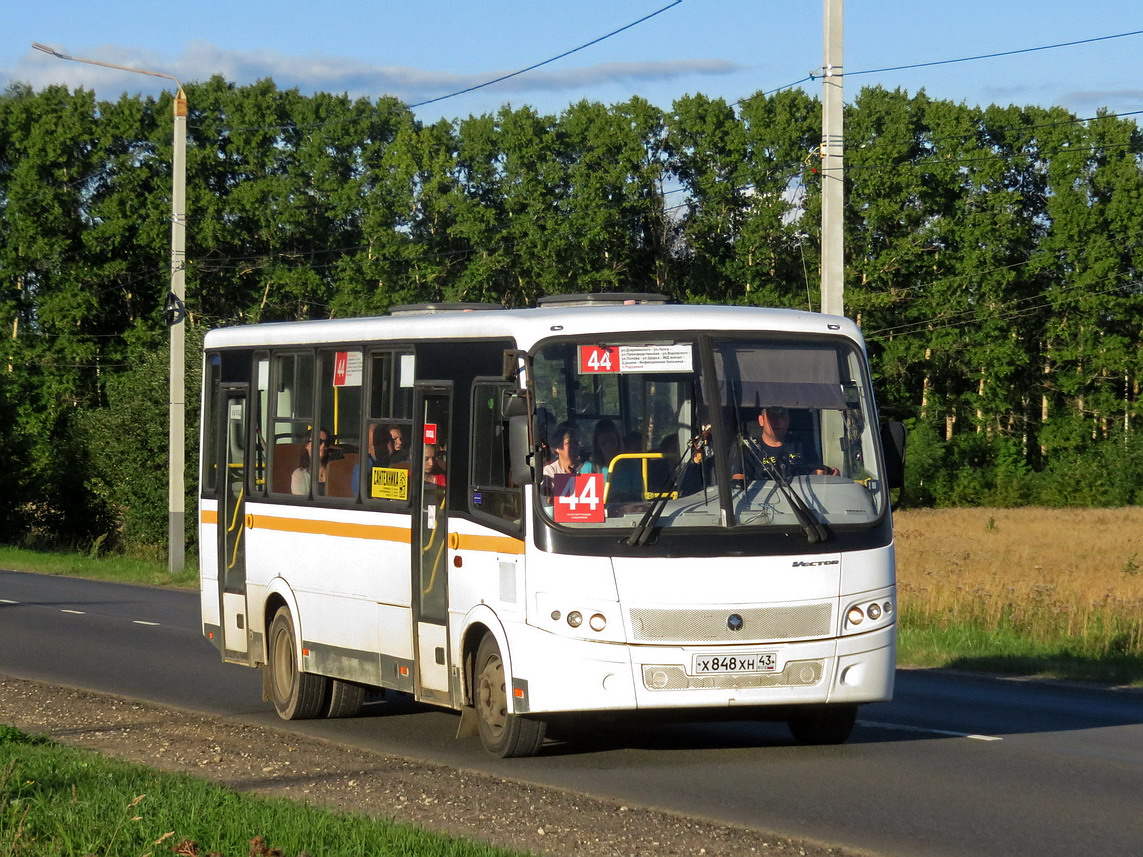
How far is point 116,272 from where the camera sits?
66.8 m

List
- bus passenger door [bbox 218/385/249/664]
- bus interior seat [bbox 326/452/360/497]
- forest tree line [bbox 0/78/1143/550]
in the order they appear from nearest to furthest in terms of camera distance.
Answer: bus interior seat [bbox 326/452/360/497] < bus passenger door [bbox 218/385/249/664] < forest tree line [bbox 0/78/1143/550]

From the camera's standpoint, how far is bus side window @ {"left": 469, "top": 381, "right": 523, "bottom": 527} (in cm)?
1119

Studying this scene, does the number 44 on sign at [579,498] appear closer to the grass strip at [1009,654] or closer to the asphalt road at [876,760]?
the asphalt road at [876,760]

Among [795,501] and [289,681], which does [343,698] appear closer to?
[289,681]

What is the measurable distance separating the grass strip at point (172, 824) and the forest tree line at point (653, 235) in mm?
57188

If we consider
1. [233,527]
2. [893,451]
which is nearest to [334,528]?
[233,527]

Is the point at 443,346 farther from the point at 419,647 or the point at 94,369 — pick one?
the point at 94,369

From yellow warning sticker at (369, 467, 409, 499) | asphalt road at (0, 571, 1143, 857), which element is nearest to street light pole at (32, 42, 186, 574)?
asphalt road at (0, 571, 1143, 857)

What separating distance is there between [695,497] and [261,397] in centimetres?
517

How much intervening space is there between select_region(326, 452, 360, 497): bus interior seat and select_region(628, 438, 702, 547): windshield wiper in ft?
10.2

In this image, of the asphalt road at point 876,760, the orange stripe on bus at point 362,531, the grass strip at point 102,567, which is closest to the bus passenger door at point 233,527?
the orange stripe on bus at point 362,531

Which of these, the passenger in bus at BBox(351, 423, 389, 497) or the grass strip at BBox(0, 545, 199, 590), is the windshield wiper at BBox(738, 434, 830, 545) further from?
the grass strip at BBox(0, 545, 199, 590)

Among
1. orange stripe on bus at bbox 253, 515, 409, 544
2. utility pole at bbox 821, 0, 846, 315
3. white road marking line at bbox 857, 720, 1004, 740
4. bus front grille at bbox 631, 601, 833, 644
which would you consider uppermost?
utility pole at bbox 821, 0, 846, 315

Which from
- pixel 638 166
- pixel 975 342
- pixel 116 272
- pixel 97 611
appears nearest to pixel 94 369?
pixel 116 272
